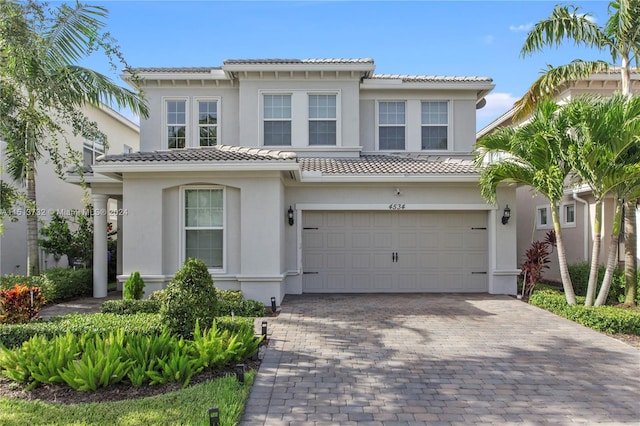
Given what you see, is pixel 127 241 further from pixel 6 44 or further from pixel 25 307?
pixel 6 44

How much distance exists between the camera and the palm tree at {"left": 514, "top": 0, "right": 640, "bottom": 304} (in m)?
9.69

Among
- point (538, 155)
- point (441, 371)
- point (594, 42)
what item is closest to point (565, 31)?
point (594, 42)

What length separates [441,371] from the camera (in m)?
6.09

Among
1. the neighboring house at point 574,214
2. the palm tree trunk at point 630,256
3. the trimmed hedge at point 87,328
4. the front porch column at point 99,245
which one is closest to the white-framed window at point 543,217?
the neighboring house at point 574,214

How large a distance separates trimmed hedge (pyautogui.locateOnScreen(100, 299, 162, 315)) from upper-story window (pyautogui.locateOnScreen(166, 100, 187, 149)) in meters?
6.75

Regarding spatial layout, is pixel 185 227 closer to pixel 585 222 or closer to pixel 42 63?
pixel 42 63

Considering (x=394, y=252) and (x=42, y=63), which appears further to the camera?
(x=394, y=252)

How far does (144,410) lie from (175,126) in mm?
11407

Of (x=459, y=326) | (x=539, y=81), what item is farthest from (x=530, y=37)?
(x=459, y=326)

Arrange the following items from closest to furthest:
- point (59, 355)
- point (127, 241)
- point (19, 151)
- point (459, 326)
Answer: point (59, 355) → point (19, 151) → point (459, 326) → point (127, 241)

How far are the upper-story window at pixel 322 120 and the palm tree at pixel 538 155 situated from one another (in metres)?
5.30

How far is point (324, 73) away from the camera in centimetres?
1397

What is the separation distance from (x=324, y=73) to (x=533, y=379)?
10916mm

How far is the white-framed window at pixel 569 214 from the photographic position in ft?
47.1
